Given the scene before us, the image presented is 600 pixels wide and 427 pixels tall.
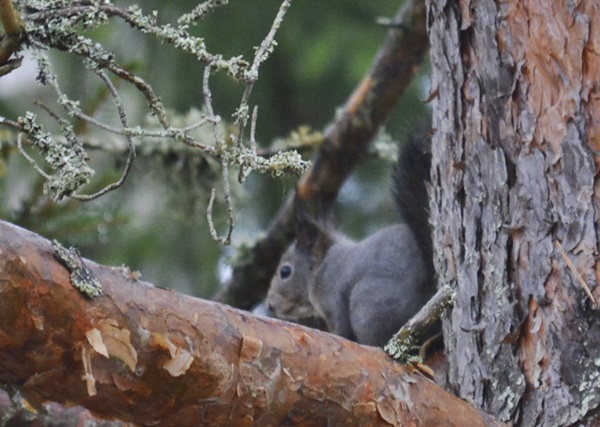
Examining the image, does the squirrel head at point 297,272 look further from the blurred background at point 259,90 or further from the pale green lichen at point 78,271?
the pale green lichen at point 78,271

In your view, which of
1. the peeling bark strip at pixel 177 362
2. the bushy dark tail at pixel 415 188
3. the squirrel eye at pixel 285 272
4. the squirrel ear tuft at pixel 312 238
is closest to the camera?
the peeling bark strip at pixel 177 362

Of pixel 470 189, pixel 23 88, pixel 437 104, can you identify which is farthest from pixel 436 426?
pixel 23 88

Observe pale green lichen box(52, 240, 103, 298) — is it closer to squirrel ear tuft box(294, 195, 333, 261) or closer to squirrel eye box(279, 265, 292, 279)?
squirrel ear tuft box(294, 195, 333, 261)

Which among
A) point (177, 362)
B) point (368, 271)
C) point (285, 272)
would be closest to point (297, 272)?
point (285, 272)

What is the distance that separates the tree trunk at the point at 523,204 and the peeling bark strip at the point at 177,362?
7.8 inches

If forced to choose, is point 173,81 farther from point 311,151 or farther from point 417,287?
point 417,287

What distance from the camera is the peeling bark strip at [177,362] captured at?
1.20m

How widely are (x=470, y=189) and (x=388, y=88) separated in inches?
49.5

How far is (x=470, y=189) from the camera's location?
6.08 ft

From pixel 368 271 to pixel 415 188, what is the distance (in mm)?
529

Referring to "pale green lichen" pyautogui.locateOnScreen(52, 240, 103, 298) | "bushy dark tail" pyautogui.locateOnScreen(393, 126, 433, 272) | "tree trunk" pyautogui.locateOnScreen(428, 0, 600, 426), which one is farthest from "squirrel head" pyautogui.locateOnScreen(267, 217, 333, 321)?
"pale green lichen" pyautogui.locateOnScreen(52, 240, 103, 298)

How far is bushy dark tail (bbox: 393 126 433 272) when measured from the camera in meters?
2.55

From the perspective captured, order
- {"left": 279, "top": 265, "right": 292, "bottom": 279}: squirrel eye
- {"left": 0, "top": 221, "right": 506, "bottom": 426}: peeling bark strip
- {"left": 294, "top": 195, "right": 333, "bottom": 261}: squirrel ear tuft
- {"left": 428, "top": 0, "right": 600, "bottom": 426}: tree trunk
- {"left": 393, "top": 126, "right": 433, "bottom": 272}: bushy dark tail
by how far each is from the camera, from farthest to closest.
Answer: {"left": 279, "top": 265, "right": 292, "bottom": 279}: squirrel eye → {"left": 294, "top": 195, "right": 333, "bottom": 261}: squirrel ear tuft → {"left": 393, "top": 126, "right": 433, "bottom": 272}: bushy dark tail → {"left": 428, "top": 0, "right": 600, "bottom": 426}: tree trunk → {"left": 0, "top": 221, "right": 506, "bottom": 426}: peeling bark strip

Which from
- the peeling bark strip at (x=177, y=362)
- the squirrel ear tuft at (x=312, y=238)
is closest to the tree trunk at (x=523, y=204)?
the peeling bark strip at (x=177, y=362)
